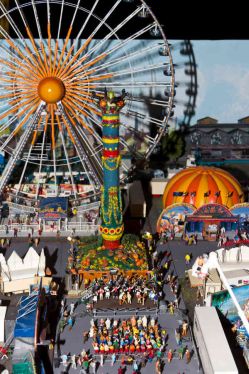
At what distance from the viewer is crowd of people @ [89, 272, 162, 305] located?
33.2m

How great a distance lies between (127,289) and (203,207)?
7.90m

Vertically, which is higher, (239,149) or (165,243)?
(239,149)

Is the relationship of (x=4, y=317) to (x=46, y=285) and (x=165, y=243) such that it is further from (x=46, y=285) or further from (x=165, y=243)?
(x=165, y=243)

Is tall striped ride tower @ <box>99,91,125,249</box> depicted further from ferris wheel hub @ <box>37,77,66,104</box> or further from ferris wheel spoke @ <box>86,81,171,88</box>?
ferris wheel spoke @ <box>86,81,171,88</box>

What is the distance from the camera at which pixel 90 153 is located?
41688mm

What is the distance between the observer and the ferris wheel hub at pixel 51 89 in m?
38.1

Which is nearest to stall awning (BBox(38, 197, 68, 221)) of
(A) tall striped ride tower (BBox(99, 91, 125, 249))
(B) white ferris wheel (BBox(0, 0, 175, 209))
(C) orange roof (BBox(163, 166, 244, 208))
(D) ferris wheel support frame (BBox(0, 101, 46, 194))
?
(B) white ferris wheel (BBox(0, 0, 175, 209))

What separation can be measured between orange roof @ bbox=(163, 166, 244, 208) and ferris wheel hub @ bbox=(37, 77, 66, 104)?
27.7ft

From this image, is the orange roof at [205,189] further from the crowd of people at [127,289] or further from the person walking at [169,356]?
the person walking at [169,356]

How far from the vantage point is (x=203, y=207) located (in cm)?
3888

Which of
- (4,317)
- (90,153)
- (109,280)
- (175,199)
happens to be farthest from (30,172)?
(4,317)

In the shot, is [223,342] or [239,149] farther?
[239,149]

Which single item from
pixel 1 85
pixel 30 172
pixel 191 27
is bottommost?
pixel 30 172

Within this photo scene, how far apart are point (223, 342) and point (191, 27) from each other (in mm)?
26848
